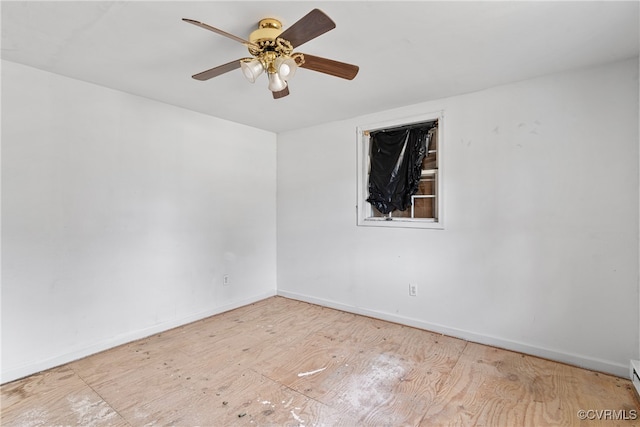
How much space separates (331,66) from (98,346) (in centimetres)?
305

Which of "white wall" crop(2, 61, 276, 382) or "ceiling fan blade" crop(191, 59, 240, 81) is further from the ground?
"ceiling fan blade" crop(191, 59, 240, 81)

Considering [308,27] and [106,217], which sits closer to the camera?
[308,27]

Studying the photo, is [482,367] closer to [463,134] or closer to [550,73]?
[463,134]

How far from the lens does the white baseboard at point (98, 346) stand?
2281 millimetres

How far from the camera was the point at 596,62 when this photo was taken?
229 cm

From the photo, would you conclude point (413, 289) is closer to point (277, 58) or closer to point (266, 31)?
point (277, 58)

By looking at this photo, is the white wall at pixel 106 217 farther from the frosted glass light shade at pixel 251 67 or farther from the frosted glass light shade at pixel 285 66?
the frosted glass light shade at pixel 285 66

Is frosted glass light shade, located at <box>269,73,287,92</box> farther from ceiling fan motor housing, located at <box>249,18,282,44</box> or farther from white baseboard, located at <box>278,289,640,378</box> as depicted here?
white baseboard, located at <box>278,289,640,378</box>

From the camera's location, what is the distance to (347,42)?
2.00 m

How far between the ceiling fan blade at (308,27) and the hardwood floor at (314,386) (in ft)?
7.19

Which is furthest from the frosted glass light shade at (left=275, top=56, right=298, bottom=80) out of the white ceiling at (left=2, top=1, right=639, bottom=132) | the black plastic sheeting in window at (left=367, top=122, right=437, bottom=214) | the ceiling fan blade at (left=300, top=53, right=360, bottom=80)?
the black plastic sheeting in window at (left=367, top=122, right=437, bottom=214)

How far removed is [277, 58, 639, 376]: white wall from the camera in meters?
2.29

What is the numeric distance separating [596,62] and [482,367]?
2518 mm

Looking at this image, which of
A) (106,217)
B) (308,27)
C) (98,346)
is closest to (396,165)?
(308,27)
